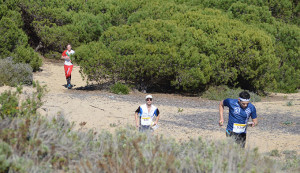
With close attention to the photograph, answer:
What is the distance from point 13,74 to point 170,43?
6.31m

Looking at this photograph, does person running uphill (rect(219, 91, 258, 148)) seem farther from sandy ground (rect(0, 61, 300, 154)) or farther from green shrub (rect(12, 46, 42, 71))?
green shrub (rect(12, 46, 42, 71))

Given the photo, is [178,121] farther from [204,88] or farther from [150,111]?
[204,88]

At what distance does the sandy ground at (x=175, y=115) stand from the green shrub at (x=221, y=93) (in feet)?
1.71

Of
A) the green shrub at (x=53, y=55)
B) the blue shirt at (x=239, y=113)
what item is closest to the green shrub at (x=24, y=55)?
the green shrub at (x=53, y=55)

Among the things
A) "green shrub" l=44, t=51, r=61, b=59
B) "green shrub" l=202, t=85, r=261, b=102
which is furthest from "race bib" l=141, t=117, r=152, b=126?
"green shrub" l=44, t=51, r=61, b=59

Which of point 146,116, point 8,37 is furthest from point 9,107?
point 8,37

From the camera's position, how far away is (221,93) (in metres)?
17.8

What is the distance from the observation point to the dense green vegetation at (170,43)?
55.5 ft

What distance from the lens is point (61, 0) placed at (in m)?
26.2

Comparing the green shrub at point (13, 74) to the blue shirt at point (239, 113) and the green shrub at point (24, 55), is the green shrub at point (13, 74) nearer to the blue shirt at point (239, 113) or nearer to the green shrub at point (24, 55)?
the green shrub at point (24, 55)

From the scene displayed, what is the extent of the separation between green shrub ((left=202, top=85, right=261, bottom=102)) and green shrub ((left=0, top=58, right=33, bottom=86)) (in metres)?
7.33

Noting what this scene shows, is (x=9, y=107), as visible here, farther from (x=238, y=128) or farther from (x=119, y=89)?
(x=119, y=89)

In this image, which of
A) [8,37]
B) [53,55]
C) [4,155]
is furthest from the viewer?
[53,55]

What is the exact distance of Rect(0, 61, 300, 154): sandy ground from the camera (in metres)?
10.2
